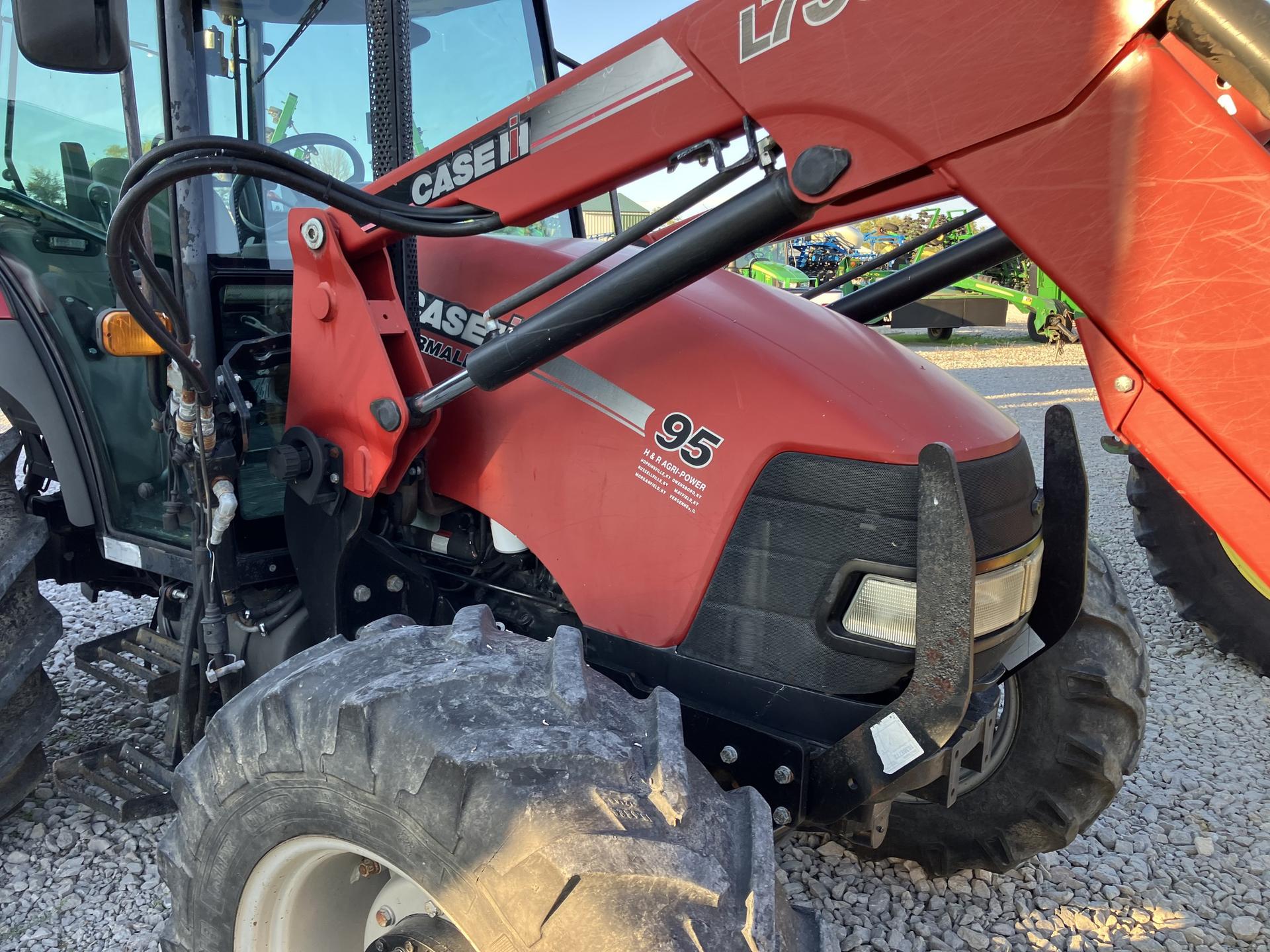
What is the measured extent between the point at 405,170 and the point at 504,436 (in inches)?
19.4

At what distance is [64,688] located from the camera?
3.24 meters

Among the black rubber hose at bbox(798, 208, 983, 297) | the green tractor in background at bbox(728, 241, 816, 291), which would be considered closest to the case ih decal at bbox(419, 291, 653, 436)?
the black rubber hose at bbox(798, 208, 983, 297)

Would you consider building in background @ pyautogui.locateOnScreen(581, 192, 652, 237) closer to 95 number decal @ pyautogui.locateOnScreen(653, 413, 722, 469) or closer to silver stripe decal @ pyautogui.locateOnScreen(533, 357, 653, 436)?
silver stripe decal @ pyautogui.locateOnScreen(533, 357, 653, 436)

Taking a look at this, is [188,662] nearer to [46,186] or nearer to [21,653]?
[21,653]

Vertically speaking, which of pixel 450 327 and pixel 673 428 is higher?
pixel 450 327

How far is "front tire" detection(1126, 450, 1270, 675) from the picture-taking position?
11.2 ft


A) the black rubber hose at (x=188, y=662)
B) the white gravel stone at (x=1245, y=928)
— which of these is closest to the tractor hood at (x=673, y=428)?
the black rubber hose at (x=188, y=662)

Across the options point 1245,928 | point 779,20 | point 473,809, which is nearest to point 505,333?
point 779,20

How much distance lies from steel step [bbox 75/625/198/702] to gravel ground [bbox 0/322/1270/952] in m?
0.39

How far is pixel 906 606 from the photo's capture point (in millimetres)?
1491

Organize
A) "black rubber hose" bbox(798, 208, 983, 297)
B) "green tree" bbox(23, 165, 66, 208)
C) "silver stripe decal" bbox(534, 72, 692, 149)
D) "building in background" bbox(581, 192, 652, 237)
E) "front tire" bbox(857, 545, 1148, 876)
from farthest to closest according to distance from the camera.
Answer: "building in background" bbox(581, 192, 652, 237) → "green tree" bbox(23, 165, 66, 208) → "black rubber hose" bbox(798, 208, 983, 297) → "front tire" bbox(857, 545, 1148, 876) → "silver stripe decal" bbox(534, 72, 692, 149)

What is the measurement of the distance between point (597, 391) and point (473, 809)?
0.75m

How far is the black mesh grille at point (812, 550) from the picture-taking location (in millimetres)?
1492

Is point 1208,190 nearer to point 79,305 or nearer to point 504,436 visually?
point 504,436
